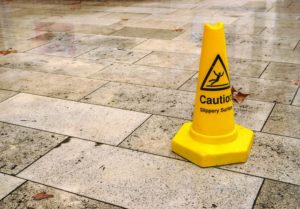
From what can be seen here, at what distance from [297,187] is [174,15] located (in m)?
6.52

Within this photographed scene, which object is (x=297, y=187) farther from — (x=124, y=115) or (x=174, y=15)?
(x=174, y=15)

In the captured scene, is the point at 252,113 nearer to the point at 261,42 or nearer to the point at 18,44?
the point at 261,42

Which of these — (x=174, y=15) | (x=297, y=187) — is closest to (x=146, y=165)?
(x=297, y=187)

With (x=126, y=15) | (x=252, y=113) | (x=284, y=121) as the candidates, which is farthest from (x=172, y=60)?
(x=126, y=15)

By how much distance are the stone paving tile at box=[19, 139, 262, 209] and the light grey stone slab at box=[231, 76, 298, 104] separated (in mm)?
1646

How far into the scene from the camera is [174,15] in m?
8.99

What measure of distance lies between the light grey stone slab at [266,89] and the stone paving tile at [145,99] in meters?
0.66

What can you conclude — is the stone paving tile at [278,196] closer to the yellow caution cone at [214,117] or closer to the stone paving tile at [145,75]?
the yellow caution cone at [214,117]

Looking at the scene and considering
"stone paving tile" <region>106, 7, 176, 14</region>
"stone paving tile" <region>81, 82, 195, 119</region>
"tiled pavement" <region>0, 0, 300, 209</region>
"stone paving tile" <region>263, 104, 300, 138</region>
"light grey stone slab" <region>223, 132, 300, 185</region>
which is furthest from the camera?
"stone paving tile" <region>106, 7, 176, 14</region>

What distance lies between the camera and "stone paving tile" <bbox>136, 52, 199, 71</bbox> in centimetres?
572

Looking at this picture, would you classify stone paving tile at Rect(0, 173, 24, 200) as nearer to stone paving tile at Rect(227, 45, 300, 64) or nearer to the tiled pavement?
the tiled pavement

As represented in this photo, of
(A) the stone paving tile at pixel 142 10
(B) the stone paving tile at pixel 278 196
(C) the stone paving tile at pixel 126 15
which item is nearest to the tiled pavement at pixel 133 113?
(B) the stone paving tile at pixel 278 196

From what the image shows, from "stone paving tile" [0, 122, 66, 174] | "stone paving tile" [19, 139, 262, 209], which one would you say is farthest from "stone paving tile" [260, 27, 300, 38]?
"stone paving tile" [0, 122, 66, 174]

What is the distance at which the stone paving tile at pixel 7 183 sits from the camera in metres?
3.05
